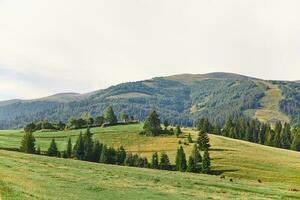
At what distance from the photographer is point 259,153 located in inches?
6703

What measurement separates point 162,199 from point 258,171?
287 feet

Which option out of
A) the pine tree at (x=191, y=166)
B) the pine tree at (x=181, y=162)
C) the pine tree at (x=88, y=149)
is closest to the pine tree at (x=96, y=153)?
the pine tree at (x=88, y=149)

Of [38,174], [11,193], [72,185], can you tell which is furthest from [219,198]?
[11,193]

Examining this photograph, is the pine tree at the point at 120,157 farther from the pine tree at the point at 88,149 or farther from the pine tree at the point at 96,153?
the pine tree at the point at 88,149

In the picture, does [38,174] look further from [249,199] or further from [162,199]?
[249,199]

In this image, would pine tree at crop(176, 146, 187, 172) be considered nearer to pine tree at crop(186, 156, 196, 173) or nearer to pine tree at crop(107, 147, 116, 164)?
pine tree at crop(186, 156, 196, 173)

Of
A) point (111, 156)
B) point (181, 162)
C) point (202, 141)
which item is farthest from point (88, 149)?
point (202, 141)

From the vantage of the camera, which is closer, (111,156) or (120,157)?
(111,156)

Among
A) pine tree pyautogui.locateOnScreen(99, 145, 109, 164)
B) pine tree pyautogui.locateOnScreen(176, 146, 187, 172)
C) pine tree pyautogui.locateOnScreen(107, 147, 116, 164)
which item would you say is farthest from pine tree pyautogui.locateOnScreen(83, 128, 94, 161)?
pine tree pyautogui.locateOnScreen(176, 146, 187, 172)

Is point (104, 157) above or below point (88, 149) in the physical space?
below

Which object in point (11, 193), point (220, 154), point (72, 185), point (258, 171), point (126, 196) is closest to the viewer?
point (11, 193)

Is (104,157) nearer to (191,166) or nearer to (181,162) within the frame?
(181,162)

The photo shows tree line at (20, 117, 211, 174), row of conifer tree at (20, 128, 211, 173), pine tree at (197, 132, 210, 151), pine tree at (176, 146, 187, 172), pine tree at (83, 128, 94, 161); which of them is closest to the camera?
pine tree at (176, 146, 187, 172)

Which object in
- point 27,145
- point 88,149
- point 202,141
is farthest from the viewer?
point 202,141
